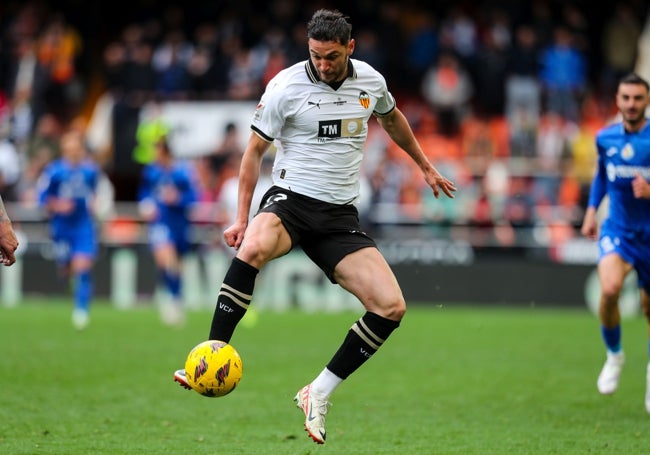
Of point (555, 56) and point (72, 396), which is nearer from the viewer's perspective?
point (72, 396)

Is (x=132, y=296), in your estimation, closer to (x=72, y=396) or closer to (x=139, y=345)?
(x=139, y=345)

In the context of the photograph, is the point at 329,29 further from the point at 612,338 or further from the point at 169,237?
the point at 169,237

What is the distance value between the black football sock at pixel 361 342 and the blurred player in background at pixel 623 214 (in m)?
2.86

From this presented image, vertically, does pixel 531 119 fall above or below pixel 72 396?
above

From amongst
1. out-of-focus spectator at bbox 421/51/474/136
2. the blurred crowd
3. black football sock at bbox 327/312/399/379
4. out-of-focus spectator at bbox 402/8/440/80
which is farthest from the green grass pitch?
out-of-focus spectator at bbox 402/8/440/80

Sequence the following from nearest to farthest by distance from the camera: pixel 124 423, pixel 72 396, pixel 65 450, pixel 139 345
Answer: pixel 65 450
pixel 124 423
pixel 72 396
pixel 139 345

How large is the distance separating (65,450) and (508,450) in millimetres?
2923

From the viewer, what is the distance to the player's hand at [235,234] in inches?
302

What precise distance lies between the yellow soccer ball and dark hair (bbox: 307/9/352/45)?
208 cm

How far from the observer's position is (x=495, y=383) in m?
11.7

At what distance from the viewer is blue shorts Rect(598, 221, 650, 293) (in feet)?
33.3

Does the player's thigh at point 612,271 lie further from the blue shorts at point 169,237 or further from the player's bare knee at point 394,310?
the blue shorts at point 169,237

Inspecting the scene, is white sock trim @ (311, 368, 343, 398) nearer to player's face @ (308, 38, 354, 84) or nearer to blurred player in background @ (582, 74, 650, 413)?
player's face @ (308, 38, 354, 84)

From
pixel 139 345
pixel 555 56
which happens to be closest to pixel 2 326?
pixel 139 345
